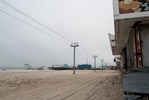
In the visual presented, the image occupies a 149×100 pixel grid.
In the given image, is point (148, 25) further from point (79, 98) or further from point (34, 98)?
point (34, 98)

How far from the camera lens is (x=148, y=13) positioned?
22.9ft

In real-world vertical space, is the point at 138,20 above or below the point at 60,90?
above

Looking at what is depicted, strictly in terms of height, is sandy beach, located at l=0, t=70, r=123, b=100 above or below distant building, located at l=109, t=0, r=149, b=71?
below

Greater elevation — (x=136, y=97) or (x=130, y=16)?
(x=130, y=16)

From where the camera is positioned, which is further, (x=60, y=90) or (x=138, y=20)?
(x=138, y=20)

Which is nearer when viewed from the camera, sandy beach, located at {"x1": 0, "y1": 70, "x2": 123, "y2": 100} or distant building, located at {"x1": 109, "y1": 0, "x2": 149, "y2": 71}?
sandy beach, located at {"x1": 0, "y1": 70, "x2": 123, "y2": 100}

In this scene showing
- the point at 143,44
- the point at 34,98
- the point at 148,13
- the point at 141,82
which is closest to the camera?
the point at 141,82

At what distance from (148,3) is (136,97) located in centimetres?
653

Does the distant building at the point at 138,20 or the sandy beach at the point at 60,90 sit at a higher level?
the distant building at the point at 138,20

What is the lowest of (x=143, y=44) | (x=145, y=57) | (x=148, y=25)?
(x=145, y=57)

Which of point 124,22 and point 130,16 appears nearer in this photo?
point 130,16

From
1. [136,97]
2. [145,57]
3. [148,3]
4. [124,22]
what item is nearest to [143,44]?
[145,57]

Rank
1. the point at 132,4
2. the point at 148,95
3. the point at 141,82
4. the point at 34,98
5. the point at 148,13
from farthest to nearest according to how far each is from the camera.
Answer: the point at 132,4 < the point at 148,13 < the point at 34,98 < the point at 141,82 < the point at 148,95

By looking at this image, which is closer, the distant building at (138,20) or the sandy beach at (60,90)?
the sandy beach at (60,90)
